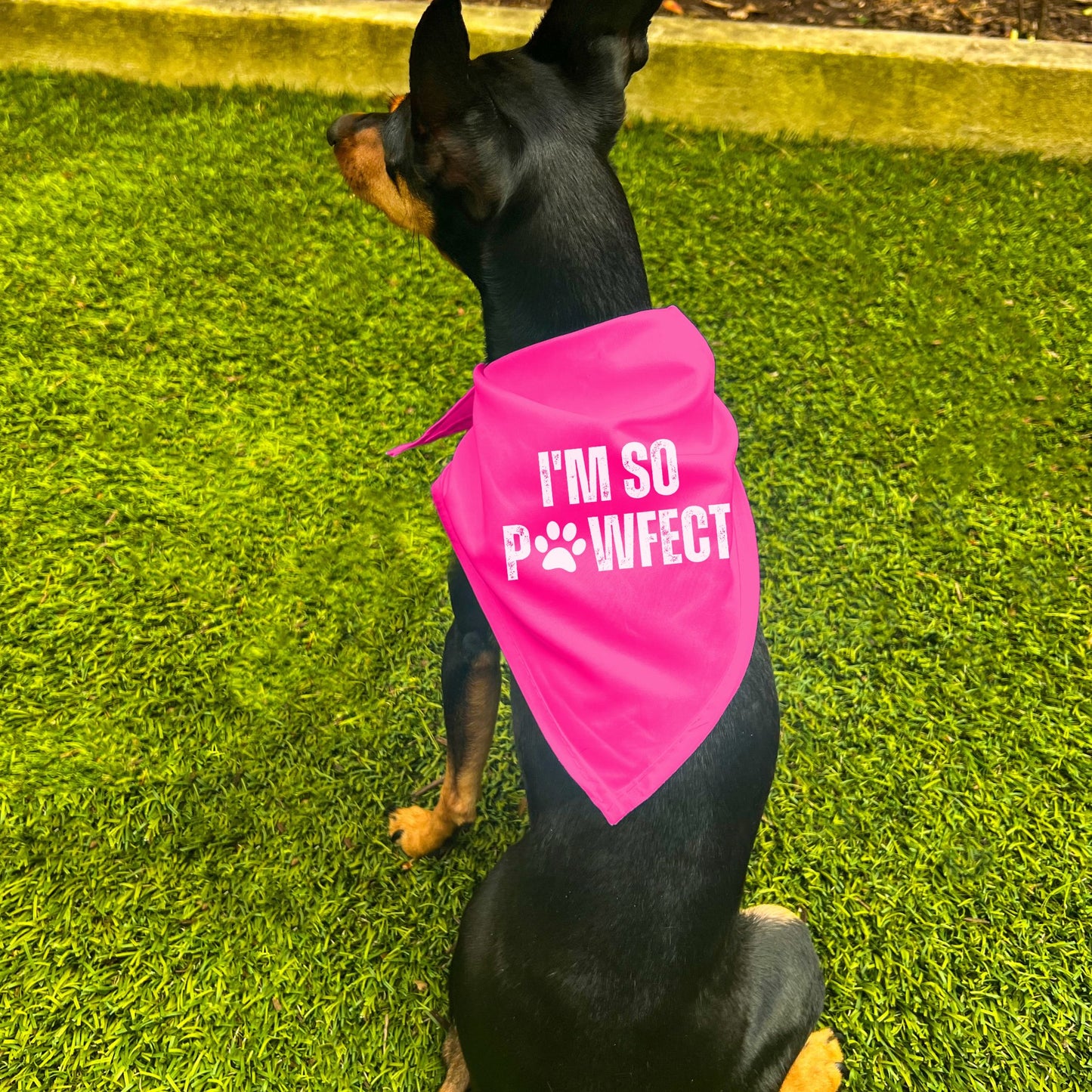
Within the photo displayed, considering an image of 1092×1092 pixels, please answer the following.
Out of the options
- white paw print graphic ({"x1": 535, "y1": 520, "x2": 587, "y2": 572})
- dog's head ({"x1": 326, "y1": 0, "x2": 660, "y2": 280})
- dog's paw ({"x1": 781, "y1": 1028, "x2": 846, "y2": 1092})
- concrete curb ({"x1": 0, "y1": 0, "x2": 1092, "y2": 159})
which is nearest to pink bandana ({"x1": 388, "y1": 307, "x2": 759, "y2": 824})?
white paw print graphic ({"x1": 535, "y1": 520, "x2": 587, "y2": 572})

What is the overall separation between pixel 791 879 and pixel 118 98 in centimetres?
456

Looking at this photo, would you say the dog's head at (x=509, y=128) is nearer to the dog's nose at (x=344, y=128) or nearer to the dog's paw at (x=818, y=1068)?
the dog's nose at (x=344, y=128)

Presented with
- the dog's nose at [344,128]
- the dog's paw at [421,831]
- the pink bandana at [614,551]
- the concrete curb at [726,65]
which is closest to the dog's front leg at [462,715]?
the dog's paw at [421,831]

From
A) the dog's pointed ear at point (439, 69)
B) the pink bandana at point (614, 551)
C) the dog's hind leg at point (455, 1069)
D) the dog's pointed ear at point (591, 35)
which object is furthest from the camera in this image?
the dog's hind leg at point (455, 1069)

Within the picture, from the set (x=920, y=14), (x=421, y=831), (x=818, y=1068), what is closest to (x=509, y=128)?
(x=421, y=831)

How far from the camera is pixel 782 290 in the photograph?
12.2ft

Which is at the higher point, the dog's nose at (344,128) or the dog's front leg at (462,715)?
the dog's nose at (344,128)

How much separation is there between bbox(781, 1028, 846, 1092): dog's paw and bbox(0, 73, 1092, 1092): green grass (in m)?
0.10

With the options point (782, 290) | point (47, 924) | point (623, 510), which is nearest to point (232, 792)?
point (47, 924)

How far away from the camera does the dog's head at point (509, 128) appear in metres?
1.68

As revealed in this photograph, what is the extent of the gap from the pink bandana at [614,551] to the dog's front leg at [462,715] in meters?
0.38

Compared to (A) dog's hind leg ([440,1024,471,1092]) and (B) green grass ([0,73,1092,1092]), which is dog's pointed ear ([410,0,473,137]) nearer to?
(B) green grass ([0,73,1092,1092])

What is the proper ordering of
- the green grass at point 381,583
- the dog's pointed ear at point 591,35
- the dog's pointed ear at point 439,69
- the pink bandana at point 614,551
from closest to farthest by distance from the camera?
the dog's pointed ear at point 439,69 < the pink bandana at point 614,551 < the dog's pointed ear at point 591,35 < the green grass at point 381,583

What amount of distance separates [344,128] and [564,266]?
86cm
